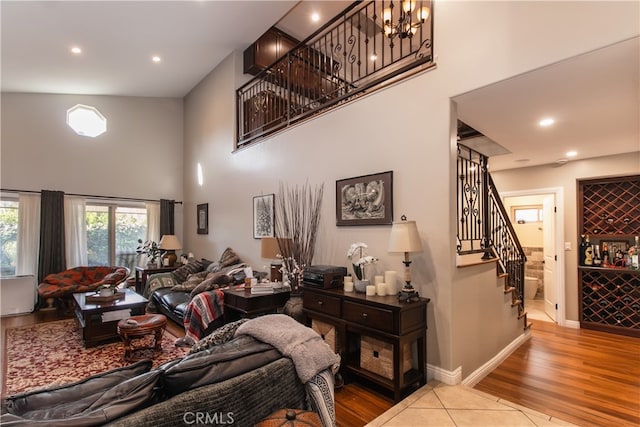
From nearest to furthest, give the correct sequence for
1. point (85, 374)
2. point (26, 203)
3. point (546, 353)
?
point (85, 374) → point (546, 353) → point (26, 203)

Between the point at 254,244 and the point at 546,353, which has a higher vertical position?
the point at 254,244

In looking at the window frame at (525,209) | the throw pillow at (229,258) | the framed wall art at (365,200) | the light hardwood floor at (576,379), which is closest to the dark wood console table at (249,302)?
the framed wall art at (365,200)

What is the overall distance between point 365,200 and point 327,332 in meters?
1.35

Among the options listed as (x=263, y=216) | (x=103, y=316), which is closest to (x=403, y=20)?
(x=263, y=216)

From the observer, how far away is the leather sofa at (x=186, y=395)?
1160mm

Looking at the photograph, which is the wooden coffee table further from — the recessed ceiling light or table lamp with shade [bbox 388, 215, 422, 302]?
the recessed ceiling light

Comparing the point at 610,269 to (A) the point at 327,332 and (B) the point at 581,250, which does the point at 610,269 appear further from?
(A) the point at 327,332

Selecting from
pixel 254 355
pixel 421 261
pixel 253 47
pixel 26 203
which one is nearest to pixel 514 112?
pixel 421 261

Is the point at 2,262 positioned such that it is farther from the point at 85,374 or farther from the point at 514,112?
the point at 514,112

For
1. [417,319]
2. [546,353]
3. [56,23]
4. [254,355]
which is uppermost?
[56,23]

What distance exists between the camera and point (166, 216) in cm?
695

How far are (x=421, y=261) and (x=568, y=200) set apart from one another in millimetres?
3496

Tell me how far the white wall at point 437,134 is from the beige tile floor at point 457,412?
0.29 metres

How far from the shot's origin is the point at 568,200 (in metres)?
4.82
